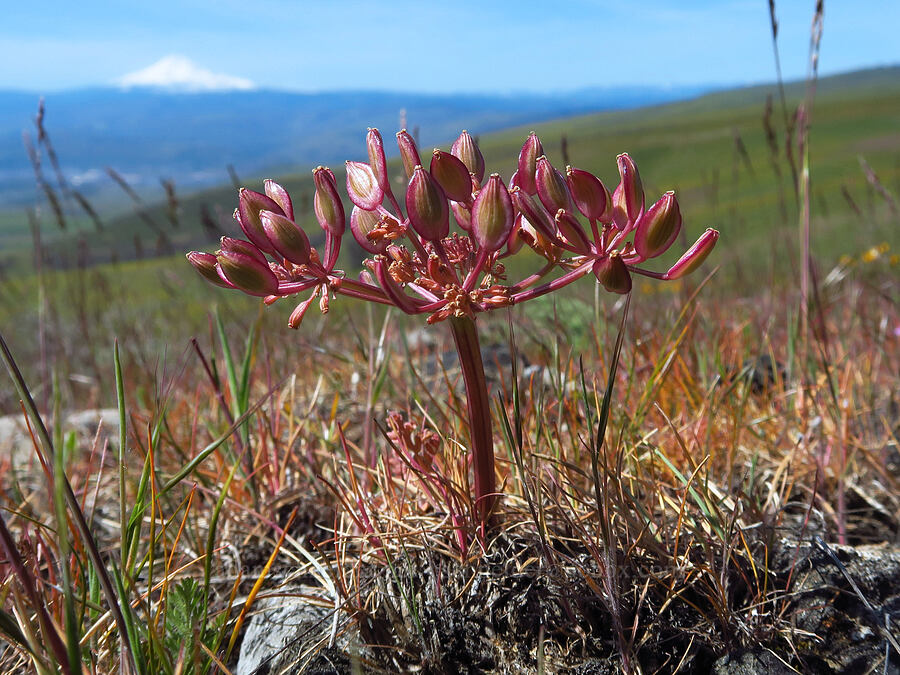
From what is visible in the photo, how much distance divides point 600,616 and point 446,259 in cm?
87

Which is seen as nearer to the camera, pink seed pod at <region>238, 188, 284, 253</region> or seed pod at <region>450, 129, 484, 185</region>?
pink seed pod at <region>238, 188, 284, 253</region>

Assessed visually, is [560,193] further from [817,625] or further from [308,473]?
[308,473]

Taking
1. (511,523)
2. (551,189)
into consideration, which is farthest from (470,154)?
(511,523)

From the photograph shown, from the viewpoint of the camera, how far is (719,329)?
283 cm

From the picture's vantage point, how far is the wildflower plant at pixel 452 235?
126 centimetres

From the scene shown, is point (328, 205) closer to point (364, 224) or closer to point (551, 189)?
point (364, 224)

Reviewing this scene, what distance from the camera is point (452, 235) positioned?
1.48 metres

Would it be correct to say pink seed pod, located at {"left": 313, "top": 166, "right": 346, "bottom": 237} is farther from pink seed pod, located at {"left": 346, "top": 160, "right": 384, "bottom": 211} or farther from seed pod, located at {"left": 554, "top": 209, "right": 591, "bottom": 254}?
seed pod, located at {"left": 554, "top": 209, "right": 591, "bottom": 254}

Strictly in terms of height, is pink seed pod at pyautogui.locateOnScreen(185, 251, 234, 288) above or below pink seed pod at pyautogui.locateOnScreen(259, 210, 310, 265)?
below

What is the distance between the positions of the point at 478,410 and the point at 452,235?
39cm

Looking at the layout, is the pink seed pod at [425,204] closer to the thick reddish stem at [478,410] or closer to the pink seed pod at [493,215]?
the pink seed pod at [493,215]

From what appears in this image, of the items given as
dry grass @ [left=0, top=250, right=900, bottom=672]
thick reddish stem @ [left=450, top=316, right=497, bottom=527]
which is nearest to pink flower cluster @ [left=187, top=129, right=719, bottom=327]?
thick reddish stem @ [left=450, top=316, right=497, bottom=527]

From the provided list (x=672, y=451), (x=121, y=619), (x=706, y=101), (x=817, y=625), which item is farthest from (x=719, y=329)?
(x=706, y=101)

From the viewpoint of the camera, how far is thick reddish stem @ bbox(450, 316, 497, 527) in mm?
1474
